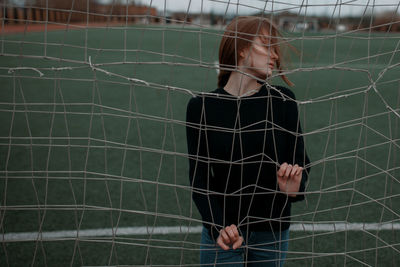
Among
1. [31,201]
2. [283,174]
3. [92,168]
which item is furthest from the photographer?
[92,168]

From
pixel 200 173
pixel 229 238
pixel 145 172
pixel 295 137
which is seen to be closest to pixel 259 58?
pixel 295 137

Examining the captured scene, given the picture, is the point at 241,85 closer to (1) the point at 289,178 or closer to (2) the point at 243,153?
(2) the point at 243,153

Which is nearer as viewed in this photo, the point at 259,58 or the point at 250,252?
the point at 259,58

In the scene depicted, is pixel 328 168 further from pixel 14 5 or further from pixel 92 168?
pixel 14 5

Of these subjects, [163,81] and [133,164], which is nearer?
[133,164]

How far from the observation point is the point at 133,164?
3.25 meters

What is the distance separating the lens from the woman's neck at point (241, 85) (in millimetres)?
1247

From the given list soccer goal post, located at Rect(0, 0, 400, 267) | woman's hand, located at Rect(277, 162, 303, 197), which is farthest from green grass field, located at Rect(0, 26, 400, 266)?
woman's hand, located at Rect(277, 162, 303, 197)

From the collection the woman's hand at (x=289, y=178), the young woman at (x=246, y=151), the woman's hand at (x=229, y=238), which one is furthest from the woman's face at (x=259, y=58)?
the woman's hand at (x=229, y=238)

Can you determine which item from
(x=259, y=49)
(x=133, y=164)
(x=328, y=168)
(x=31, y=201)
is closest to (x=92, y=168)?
(x=133, y=164)

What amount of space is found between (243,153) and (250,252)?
313 millimetres

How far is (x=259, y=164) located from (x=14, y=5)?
0.90m

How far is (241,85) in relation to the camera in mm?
1242

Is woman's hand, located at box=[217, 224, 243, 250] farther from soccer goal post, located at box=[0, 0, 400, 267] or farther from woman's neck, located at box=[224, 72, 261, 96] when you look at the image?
woman's neck, located at box=[224, 72, 261, 96]
